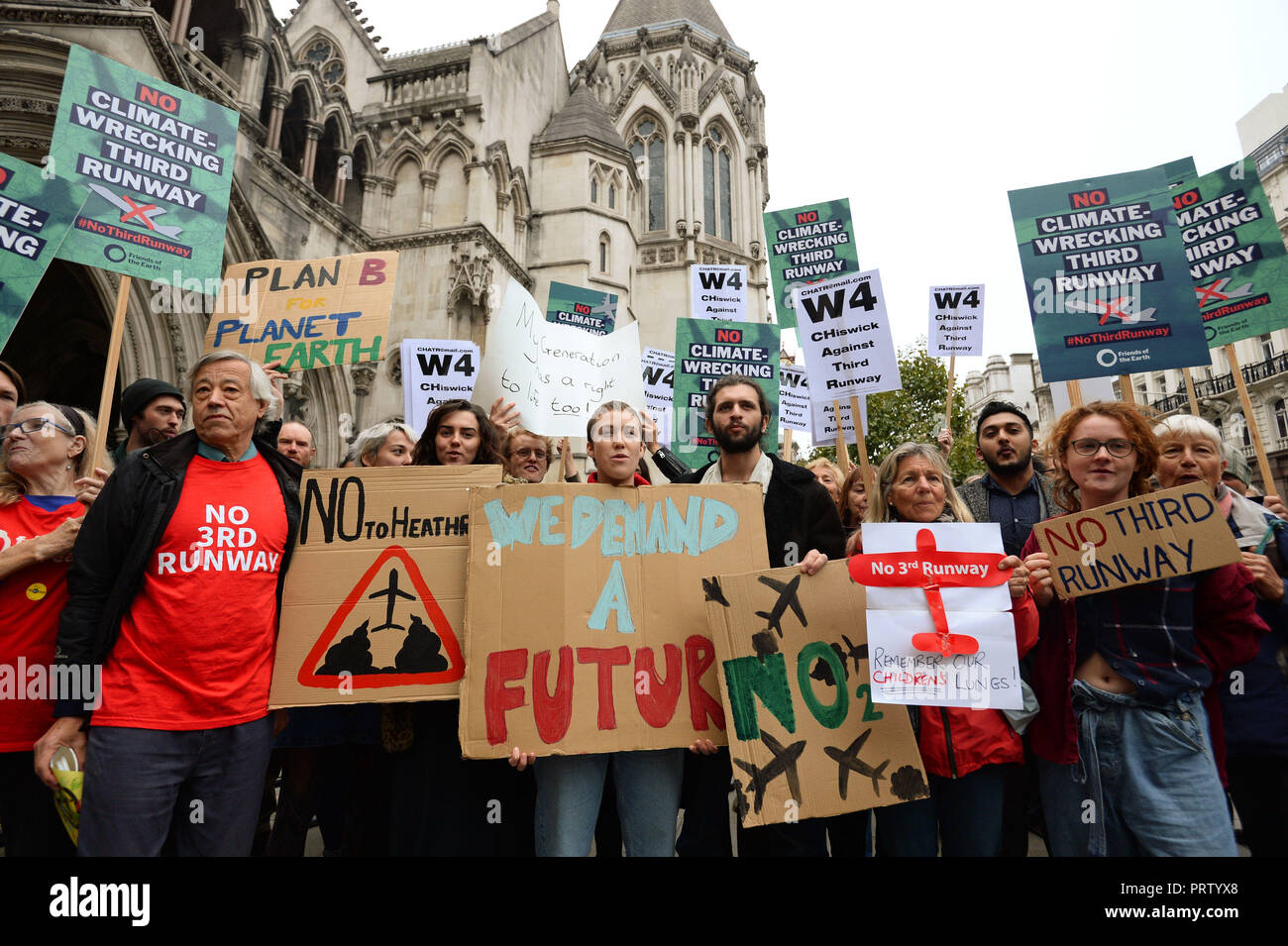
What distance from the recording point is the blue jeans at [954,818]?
2.58 metres

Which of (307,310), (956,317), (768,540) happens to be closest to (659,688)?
(768,540)

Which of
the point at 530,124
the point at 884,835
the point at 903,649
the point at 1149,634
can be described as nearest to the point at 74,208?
the point at 903,649

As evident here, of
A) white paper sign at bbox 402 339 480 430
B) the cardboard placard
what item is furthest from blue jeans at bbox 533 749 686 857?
white paper sign at bbox 402 339 480 430

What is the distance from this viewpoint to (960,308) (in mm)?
7734

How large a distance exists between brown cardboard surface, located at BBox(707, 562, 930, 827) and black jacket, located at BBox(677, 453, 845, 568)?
38 centimetres

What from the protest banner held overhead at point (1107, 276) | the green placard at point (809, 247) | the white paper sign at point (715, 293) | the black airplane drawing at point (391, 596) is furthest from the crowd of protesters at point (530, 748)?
the white paper sign at point (715, 293)

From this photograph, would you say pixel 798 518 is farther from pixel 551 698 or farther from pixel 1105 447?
→ pixel 551 698

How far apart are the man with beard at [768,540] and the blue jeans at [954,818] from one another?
322mm

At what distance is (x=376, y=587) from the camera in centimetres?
271

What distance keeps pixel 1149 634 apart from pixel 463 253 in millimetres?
18319

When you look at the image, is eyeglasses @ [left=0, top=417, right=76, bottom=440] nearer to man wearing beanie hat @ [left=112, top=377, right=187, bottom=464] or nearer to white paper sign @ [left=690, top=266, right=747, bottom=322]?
man wearing beanie hat @ [left=112, top=377, right=187, bottom=464]

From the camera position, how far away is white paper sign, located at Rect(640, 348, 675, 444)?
866 cm

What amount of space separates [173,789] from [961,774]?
2856 millimetres
